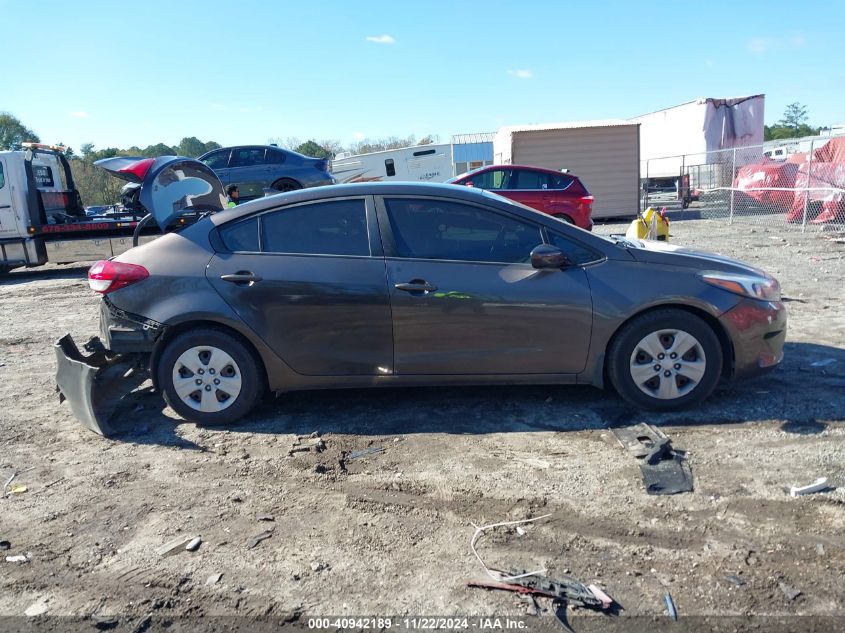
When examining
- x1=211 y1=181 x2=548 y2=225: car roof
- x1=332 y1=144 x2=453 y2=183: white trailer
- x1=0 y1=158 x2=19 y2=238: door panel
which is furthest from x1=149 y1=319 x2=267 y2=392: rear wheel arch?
x1=332 y1=144 x2=453 y2=183: white trailer

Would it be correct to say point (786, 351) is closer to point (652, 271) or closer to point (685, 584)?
point (652, 271)

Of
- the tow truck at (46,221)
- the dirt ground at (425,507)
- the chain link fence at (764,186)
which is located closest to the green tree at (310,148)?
the chain link fence at (764,186)

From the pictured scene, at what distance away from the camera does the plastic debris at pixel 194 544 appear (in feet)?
10.6

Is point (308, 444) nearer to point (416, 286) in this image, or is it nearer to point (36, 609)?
point (416, 286)

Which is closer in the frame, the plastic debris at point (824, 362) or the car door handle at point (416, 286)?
the car door handle at point (416, 286)

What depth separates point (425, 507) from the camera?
11.6ft

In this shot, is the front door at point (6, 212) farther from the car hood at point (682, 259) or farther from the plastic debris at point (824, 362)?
the plastic debris at point (824, 362)

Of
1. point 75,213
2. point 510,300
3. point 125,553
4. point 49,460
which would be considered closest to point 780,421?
point 510,300

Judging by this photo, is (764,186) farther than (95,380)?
Yes

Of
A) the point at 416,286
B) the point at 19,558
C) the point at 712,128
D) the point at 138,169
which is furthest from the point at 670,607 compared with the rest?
the point at 712,128

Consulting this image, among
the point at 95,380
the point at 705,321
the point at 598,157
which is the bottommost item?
the point at 95,380

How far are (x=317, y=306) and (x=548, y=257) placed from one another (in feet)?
5.30

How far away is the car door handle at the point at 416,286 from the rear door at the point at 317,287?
124 millimetres

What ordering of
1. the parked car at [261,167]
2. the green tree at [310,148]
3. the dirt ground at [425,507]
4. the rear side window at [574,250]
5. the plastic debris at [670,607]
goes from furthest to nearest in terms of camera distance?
the green tree at [310,148] → the parked car at [261,167] → the rear side window at [574,250] → the dirt ground at [425,507] → the plastic debris at [670,607]
